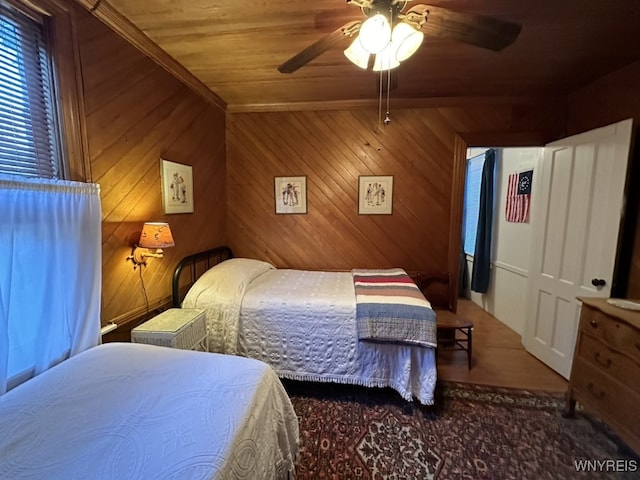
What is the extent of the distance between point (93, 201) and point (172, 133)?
109 cm

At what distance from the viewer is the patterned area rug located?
1641mm

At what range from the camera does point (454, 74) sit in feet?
8.13

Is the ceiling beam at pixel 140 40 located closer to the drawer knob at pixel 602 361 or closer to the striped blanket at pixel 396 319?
the striped blanket at pixel 396 319

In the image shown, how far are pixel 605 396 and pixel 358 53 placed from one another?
255cm

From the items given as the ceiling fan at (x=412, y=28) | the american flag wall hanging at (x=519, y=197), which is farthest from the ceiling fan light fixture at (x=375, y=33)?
the american flag wall hanging at (x=519, y=197)

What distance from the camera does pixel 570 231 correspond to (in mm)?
2488

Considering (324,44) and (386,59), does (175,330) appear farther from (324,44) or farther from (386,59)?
(386,59)

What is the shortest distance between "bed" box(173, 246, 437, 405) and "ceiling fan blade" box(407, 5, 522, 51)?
5.45ft

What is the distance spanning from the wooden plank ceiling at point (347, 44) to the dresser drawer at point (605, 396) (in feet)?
7.16

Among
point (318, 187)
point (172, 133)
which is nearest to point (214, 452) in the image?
point (172, 133)

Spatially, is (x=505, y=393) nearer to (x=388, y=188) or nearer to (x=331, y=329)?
(x=331, y=329)

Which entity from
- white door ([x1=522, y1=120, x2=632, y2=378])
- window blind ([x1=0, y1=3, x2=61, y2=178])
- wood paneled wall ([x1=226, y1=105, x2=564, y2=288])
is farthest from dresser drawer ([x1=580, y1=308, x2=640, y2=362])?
window blind ([x1=0, y1=3, x2=61, y2=178])

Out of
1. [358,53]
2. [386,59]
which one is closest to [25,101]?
[358,53]

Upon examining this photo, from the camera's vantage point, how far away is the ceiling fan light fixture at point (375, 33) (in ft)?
4.37
